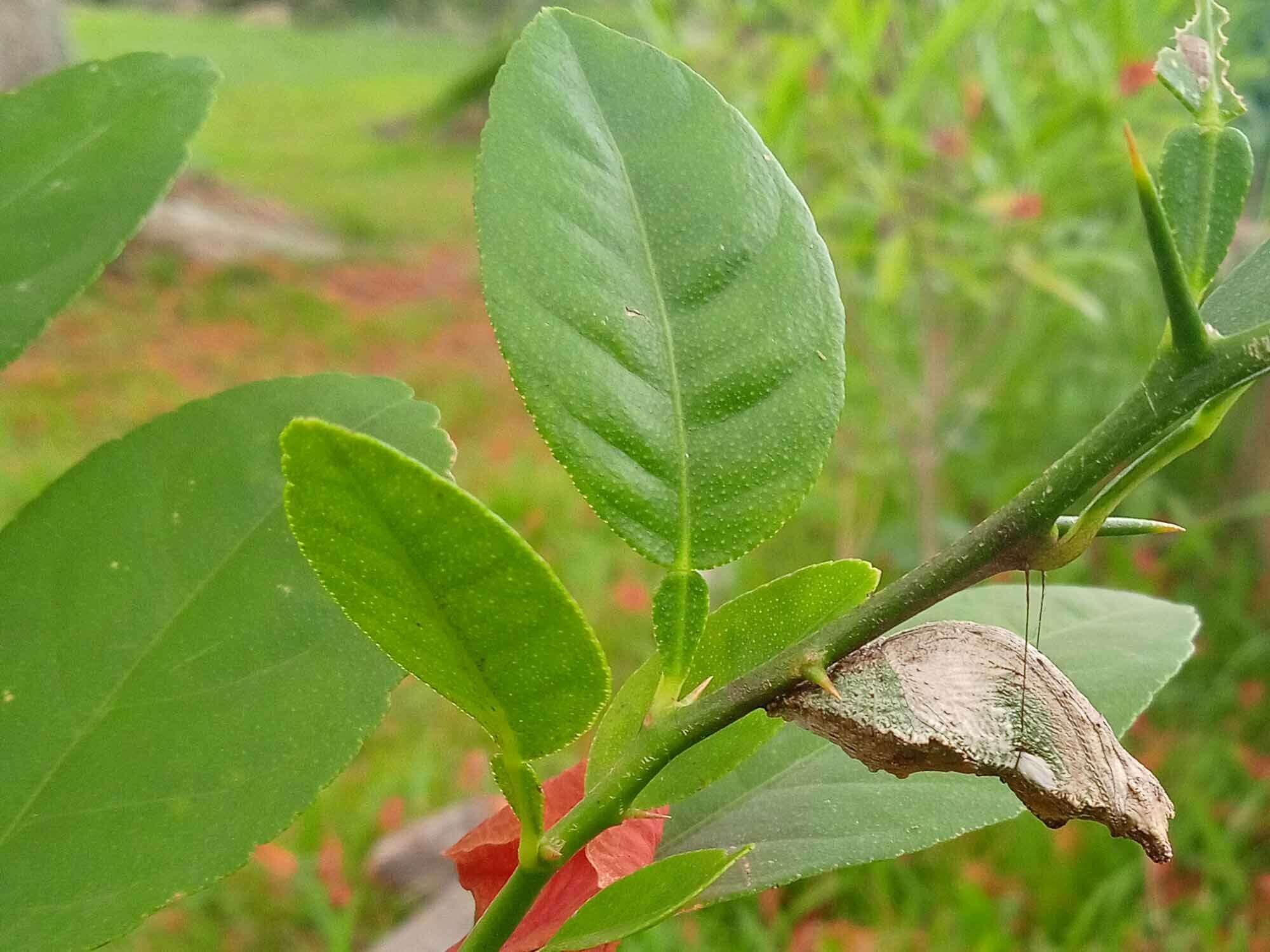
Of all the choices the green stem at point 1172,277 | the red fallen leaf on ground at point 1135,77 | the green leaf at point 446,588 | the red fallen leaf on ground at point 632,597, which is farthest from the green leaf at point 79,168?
the red fallen leaf on ground at point 632,597

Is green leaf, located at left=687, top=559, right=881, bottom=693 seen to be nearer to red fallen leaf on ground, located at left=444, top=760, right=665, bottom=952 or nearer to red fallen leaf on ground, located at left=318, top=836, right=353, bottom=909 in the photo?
red fallen leaf on ground, located at left=444, top=760, right=665, bottom=952

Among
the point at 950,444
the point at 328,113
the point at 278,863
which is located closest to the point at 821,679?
the point at 278,863

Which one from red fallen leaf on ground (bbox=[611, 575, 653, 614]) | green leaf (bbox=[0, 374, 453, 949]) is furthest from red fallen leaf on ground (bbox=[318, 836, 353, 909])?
green leaf (bbox=[0, 374, 453, 949])

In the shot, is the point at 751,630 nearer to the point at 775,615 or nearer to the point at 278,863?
the point at 775,615

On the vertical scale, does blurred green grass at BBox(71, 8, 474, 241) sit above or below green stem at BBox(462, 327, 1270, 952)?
below

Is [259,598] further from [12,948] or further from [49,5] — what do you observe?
[49,5]

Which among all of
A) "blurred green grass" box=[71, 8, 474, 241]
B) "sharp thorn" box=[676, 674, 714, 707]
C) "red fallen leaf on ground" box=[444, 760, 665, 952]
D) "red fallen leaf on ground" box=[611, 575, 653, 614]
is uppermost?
"sharp thorn" box=[676, 674, 714, 707]
